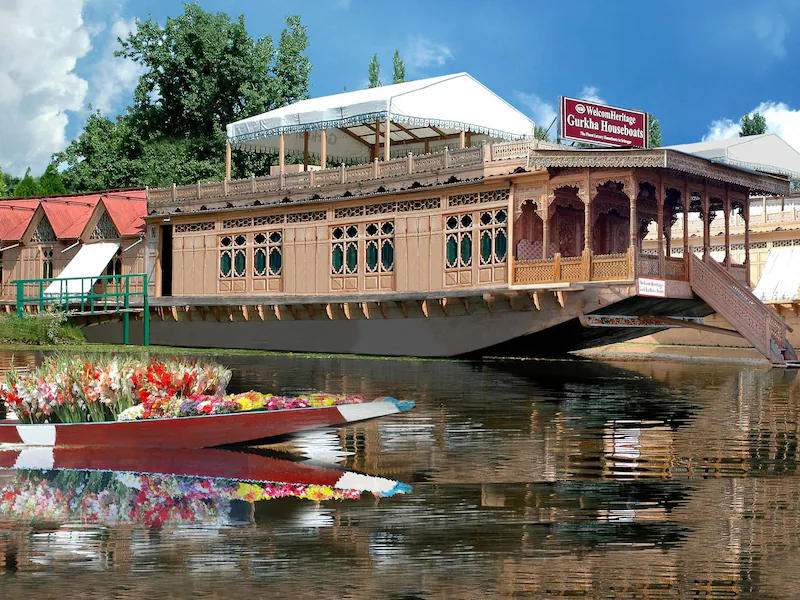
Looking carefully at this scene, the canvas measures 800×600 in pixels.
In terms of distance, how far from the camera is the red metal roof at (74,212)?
149ft

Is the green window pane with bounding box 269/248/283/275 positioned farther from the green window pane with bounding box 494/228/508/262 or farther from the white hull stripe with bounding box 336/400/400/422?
the white hull stripe with bounding box 336/400/400/422

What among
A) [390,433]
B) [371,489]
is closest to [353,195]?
[390,433]

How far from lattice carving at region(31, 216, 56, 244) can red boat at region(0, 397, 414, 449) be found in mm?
36639

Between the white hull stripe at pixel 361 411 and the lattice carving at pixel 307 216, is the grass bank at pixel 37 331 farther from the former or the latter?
the white hull stripe at pixel 361 411

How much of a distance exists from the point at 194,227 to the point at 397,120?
33.2ft

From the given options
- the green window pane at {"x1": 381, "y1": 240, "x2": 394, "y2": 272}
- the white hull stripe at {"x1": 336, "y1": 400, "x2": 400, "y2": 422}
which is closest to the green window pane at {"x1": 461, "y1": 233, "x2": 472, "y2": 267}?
the green window pane at {"x1": 381, "y1": 240, "x2": 394, "y2": 272}

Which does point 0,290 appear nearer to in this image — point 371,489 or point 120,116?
point 120,116

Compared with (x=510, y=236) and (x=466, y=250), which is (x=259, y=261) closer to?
(x=466, y=250)

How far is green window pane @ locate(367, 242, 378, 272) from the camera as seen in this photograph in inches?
1452

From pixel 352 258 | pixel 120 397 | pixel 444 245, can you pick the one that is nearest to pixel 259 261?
pixel 352 258

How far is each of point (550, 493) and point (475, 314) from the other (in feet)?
79.1

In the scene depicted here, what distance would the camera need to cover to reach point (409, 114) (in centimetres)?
3656

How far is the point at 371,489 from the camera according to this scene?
10.3 metres

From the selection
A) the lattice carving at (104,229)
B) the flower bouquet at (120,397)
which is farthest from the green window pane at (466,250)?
the flower bouquet at (120,397)
